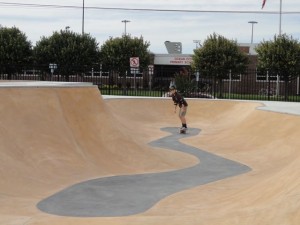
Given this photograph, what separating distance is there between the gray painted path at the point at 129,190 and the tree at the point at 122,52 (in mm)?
25210

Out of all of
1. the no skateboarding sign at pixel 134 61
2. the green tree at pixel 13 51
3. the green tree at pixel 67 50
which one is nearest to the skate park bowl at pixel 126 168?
the no skateboarding sign at pixel 134 61

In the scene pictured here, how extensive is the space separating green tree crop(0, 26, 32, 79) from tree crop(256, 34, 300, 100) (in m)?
17.3

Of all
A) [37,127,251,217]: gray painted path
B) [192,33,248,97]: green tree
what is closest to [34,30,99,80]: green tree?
[192,33,248,97]: green tree

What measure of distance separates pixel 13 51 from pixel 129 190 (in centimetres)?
2954

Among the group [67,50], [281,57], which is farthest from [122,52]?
[281,57]

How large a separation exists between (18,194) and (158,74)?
40086 mm

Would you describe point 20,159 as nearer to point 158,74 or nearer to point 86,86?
point 86,86

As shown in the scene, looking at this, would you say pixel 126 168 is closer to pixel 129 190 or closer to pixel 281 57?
pixel 129 190

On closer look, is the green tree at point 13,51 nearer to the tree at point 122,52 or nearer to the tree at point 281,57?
the tree at point 122,52

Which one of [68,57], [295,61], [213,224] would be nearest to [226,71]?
[295,61]

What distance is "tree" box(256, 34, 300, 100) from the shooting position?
103ft

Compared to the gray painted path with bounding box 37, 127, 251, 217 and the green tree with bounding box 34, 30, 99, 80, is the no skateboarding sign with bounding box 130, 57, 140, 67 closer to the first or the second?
the green tree with bounding box 34, 30, 99, 80

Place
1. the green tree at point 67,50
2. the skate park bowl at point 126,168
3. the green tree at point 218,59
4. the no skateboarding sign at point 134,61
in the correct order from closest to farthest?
the skate park bowl at point 126,168, the no skateboarding sign at point 134,61, the green tree at point 218,59, the green tree at point 67,50

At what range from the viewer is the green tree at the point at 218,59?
32625mm
